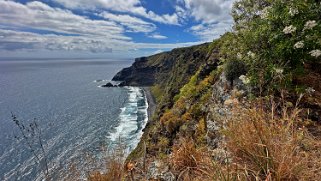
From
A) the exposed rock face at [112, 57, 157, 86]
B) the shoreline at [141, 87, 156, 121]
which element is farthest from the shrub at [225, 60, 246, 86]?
→ the exposed rock face at [112, 57, 157, 86]

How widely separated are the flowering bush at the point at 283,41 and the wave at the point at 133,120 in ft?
135

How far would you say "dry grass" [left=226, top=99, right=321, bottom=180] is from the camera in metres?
3.21

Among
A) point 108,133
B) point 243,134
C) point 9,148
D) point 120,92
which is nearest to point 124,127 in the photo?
point 108,133

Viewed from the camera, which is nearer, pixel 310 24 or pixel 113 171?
pixel 113 171

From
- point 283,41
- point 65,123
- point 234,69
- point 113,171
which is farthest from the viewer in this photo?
point 65,123

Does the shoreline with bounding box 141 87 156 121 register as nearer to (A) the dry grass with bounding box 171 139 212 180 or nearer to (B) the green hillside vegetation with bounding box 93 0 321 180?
(B) the green hillside vegetation with bounding box 93 0 321 180

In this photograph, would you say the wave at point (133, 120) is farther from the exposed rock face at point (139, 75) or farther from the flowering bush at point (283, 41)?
the flowering bush at point (283, 41)

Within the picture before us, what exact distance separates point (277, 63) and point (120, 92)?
120 metres

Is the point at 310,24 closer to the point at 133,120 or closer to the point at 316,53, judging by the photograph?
the point at 316,53

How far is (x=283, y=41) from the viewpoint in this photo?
7043mm

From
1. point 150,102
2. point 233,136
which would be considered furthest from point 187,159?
point 150,102

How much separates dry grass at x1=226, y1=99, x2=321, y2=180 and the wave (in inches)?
1738

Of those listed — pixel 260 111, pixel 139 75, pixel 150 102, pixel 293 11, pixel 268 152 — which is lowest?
pixel 150 102

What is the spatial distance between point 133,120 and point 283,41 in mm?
70197
